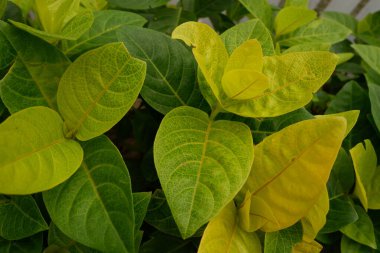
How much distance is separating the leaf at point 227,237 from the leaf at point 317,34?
405mm

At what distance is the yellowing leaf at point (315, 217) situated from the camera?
50 centimetres

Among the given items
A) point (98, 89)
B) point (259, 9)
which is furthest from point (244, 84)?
point (259, 9)

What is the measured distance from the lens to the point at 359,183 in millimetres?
591

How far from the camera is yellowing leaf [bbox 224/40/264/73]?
0.48 meters

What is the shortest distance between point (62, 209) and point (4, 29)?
0.21 m

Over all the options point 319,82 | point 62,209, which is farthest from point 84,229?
point 319,82

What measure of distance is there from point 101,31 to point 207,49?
17 cm

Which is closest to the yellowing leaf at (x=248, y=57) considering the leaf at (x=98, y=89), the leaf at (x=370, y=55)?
the leaf at (x=98, y=89)

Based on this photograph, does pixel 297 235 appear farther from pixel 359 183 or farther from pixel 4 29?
pixel 4 29

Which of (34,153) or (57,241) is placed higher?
(34,153)


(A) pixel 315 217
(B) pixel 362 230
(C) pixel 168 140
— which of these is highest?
(C) pixel 168 140

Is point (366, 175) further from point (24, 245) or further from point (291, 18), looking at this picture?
point (24, 245)

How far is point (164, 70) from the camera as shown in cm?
54

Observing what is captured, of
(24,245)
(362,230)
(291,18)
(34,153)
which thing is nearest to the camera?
(34,153)
